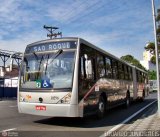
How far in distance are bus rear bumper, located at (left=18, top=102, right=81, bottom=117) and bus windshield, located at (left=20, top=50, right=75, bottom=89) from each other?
0.65 meters

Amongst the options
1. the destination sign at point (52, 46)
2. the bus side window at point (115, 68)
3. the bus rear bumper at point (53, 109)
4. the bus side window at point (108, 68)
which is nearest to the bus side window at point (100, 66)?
the bus side window at point (108, 68)

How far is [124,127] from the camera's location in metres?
11.4

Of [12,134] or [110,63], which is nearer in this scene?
[12,134]

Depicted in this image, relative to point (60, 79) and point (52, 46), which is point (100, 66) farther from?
point (60, 79)

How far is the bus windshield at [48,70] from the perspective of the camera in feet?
37.3

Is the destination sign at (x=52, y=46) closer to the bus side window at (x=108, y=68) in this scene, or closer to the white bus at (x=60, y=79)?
the white bus at (x=60, y=79)

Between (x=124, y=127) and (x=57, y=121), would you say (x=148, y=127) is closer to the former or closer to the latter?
(x=124, y=127)

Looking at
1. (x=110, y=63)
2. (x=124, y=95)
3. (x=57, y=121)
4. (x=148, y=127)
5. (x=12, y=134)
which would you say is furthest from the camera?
(x=124, y=95)

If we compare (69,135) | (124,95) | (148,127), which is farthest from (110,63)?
(69,135)

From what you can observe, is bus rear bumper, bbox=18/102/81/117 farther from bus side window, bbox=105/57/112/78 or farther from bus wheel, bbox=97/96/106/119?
bus side window, bbox=105/57/112/78

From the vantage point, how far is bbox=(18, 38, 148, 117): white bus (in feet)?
36.8

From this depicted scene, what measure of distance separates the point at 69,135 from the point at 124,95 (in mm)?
10688

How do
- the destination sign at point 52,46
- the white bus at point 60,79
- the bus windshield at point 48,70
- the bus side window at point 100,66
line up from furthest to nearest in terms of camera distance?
the bus side window at point 100,66
the destination sign at point 52,46
the bus windshield at point 48,70
the white bus at point 60,79

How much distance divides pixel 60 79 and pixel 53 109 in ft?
3.43
